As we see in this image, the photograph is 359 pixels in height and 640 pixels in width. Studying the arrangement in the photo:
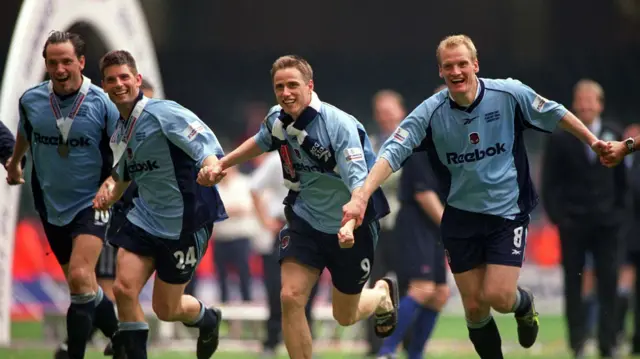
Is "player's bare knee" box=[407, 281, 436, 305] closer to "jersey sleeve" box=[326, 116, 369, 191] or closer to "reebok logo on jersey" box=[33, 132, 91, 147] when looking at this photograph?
"jersey sleeve" box=[326, 116, 369, 191]

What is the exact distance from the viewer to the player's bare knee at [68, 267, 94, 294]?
880cm

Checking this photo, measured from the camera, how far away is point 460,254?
8.20 m

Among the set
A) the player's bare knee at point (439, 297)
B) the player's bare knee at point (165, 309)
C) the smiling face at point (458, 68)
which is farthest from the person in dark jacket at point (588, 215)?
the player's bare knee at point (165, 309)

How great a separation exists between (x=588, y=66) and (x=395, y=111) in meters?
12.7

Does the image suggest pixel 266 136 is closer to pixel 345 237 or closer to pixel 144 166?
pixel 144 166

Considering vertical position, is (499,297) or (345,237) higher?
(345,237)

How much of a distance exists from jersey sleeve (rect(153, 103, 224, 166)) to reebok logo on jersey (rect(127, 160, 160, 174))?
0.72ft

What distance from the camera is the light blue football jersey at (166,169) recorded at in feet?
27.6

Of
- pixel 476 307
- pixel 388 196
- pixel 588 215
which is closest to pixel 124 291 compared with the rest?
pixel 476 307

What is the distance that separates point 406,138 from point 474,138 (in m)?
0.44

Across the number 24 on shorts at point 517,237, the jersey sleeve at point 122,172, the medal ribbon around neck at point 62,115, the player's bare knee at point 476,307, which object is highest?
the medal ribbon around neck at point 62,115

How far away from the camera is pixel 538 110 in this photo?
812 cm

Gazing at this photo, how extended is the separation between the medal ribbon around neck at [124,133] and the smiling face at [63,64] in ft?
1.90

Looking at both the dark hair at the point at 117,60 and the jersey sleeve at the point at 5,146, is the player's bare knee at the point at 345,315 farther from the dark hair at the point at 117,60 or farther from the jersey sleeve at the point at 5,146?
the jersey sleeve at the point at 5,146
